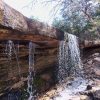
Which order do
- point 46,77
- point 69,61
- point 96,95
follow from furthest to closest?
point 69,61, point 46,77, point 96,95

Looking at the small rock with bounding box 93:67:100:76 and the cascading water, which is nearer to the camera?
the cascading water

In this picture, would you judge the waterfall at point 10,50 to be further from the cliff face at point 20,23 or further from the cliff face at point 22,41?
the cliff face at point 20,23

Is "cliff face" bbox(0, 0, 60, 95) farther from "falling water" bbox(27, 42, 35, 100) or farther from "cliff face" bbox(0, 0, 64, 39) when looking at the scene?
"falling water" bbox(27, 42, 35, 100)

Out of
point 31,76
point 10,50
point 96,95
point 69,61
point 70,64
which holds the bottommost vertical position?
point 96,95


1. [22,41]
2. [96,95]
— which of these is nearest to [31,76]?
[22,41]

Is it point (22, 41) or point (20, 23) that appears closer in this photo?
point (20, 23)

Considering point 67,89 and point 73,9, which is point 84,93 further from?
point 73,9

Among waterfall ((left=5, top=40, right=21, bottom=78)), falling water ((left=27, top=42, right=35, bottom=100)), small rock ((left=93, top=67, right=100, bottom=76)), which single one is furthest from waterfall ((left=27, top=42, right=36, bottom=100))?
small rock ((left=93, top=67, right=100, bottom=76))

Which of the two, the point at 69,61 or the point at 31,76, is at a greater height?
the point at 69,61

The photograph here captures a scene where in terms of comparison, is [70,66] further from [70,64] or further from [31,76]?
[31,76]

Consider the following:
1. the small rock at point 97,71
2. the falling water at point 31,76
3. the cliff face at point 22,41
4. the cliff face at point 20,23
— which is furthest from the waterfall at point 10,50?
the small rock at point 97,71

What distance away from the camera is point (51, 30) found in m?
4.45

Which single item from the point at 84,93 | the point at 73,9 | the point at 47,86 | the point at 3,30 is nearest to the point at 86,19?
the point at 73,9

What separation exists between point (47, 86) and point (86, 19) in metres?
7.20
